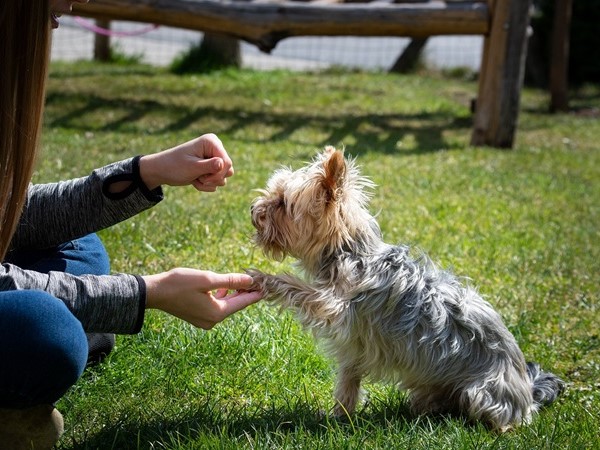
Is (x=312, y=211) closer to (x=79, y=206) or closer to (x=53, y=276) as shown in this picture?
(x=79, y=206)

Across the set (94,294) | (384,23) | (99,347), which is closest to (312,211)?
(94,294)

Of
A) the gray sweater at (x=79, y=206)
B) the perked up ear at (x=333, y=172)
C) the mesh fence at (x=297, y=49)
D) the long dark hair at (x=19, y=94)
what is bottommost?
the mesh fence at (x=297, y=49)

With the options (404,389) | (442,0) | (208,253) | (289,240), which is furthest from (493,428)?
(442,0)

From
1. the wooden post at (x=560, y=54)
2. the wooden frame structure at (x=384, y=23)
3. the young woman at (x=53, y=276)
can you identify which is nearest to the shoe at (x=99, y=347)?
the young woman at (x=53, y=276)

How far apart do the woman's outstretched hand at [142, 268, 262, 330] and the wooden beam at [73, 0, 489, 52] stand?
6.80 metres

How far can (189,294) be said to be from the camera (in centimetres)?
288

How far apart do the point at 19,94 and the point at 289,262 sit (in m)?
2.46

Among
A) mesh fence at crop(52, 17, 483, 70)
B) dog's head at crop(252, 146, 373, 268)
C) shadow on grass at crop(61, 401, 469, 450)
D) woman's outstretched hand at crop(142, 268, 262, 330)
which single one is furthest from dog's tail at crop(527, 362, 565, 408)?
mesh fence at crop(52, 17, 483, 70)

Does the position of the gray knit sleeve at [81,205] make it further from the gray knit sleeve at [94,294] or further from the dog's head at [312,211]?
the gray knit sleeve at [94,294]

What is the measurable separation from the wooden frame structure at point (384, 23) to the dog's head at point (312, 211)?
20.1ft

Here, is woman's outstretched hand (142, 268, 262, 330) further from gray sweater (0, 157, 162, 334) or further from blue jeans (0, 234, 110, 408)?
gray sweater (0, 157, 162, 334)

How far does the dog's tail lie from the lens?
12.0 feet

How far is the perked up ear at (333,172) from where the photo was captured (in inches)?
127

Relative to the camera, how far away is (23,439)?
2717mm
